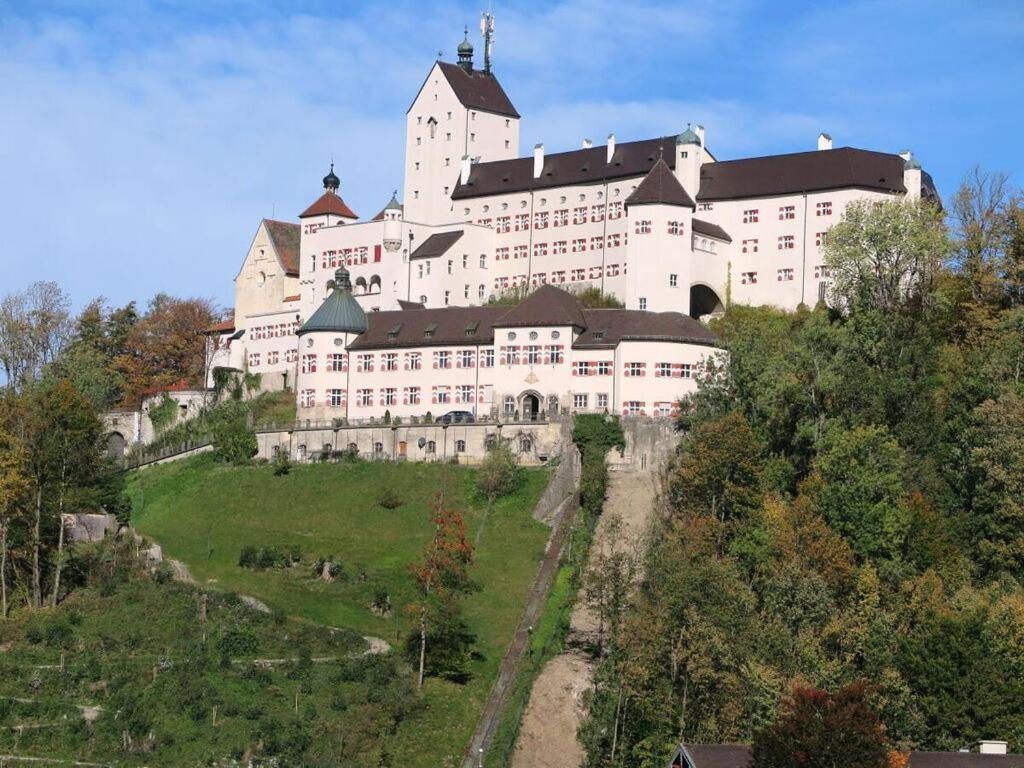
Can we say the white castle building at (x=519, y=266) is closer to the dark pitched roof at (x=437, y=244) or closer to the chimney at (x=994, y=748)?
the dark pitched roof at (x=437, y=244)

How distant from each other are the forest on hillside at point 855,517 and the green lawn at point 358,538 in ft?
18.5

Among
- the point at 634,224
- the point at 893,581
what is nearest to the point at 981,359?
the point at 893,581

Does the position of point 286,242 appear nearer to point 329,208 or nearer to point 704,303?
point 329,208

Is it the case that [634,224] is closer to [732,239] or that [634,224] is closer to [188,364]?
[732,239]

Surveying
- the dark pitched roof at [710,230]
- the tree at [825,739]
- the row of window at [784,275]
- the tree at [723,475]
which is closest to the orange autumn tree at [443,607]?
the tree at [723,475]

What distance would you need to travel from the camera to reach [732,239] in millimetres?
115438

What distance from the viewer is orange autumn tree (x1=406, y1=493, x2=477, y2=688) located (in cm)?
7669

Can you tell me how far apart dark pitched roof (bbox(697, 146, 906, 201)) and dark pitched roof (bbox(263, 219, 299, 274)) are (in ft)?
89.5

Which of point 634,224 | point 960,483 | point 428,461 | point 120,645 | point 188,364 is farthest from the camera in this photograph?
point 188,364

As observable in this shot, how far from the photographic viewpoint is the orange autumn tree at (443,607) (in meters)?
76.7

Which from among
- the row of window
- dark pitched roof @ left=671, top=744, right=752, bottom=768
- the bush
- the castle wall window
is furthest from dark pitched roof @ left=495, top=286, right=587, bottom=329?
dark pitched roof @ left=671, top=744, right=752, bottom=768

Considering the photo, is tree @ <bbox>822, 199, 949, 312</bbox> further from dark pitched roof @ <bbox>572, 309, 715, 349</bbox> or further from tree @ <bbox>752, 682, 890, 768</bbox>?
tree @ <bbox>752, 682, 890, 768</bbox>

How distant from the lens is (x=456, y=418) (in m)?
102

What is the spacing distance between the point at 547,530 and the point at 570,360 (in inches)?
517
